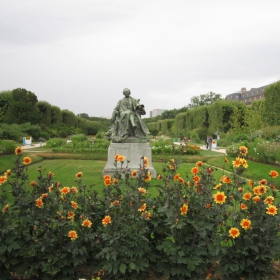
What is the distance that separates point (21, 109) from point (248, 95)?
55759 mm

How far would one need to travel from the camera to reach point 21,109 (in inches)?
1369

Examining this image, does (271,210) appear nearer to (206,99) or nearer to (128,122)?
(128,122)

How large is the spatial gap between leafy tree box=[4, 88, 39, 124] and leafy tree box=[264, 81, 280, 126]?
81.6 feet

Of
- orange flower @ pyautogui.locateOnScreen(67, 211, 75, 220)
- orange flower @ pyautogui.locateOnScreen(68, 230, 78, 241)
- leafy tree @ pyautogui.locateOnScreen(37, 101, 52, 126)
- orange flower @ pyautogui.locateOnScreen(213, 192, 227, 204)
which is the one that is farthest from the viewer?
leafy tree @ pyautogui.locateOnScreen(37, 101, 52, 126)

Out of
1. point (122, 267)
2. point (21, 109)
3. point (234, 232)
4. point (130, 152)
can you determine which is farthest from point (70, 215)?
point (21, 109)

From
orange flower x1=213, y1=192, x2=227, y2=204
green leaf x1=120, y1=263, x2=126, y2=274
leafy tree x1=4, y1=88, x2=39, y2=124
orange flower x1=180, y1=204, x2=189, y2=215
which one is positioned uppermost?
leafy tree x1=4, y1=88, x2=39, y2=124

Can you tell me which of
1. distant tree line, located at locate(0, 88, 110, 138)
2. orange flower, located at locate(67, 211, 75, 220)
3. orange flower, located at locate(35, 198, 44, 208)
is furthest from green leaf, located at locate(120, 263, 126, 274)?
distant tree line, located at locate(0, 88, 110, 138)

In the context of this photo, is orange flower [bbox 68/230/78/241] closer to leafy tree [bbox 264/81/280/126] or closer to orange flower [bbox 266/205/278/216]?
orange flower [bbox 266/205/278/216]

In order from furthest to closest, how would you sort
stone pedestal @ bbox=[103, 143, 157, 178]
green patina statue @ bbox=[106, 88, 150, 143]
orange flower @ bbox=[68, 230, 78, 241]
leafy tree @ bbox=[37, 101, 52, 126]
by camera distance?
1. leafy tree @ bbox=[37, 101, 52, 126]
2. green patina statue @ bbox=[106, 88, 150, 143]
3. stone pedestal @ bbox=[103, 143, 157, 178]
4. orange flower @ bbox=[68, 230, 78, 241]

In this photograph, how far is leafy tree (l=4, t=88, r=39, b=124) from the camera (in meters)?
34.4

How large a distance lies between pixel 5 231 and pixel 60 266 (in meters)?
0.60

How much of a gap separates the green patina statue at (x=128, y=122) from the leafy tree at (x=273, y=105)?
15.5 meters

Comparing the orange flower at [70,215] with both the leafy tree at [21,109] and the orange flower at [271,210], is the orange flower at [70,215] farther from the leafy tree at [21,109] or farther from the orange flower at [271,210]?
the leafy tree at [21,109]

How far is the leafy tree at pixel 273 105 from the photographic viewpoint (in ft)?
73.0
